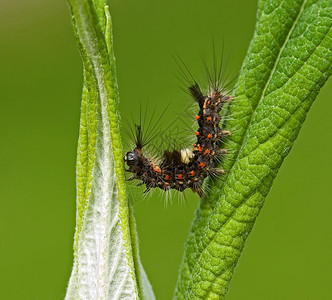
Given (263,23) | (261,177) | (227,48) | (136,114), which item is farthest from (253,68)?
(227,48)

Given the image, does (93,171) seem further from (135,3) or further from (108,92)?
(135,3)

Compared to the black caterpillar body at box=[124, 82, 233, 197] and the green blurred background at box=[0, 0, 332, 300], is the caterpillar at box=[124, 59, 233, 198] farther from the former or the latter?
the green blurred background at box=[0, 0, 332, 300]

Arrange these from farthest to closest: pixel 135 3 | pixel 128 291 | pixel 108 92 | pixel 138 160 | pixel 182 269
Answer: pixel 135 3, pixel 138 160, pixel 182 269, pixel 128 291, pixel 108 92

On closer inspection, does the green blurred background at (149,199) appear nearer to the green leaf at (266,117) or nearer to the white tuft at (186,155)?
the white tuft at (186,155)

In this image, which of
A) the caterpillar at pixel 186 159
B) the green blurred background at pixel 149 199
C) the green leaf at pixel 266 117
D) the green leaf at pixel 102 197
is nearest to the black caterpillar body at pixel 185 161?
the caterpillar at pixel 186 159

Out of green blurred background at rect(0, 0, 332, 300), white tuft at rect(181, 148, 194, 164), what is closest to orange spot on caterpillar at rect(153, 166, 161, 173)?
white tuft at rect(181, 148, 194, 164)

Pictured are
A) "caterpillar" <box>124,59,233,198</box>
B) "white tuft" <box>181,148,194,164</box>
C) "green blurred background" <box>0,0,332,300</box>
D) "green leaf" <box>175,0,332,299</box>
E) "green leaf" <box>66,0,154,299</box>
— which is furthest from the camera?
"green blurred background" <box>0,0,332,300</box>

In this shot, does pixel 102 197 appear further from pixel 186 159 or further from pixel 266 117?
pixel 186 159
